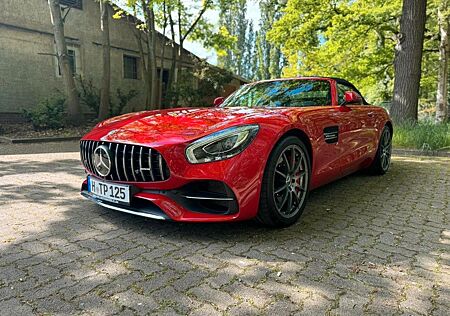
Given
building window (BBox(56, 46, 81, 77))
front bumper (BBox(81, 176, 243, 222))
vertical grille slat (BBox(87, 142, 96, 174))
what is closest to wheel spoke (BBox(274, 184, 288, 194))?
front bumper (BBox(81, 176, 243, 222))

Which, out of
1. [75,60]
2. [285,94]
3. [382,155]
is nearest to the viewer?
[285,94]

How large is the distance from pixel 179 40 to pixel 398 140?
10.2m

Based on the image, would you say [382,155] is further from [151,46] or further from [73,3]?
[73,3]

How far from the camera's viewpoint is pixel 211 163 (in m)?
2.34

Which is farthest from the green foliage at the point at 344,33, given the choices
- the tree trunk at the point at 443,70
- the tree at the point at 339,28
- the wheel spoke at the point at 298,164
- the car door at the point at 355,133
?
the wheel spoke at the point at 298,164

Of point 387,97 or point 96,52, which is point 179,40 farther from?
point 387,97

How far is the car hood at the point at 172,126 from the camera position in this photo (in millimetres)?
2452

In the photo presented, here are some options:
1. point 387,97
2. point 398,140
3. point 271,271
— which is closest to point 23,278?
point 271,271

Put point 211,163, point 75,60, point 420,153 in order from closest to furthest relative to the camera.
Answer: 1. point 211,163
2. point 420,153
3. point 75,60

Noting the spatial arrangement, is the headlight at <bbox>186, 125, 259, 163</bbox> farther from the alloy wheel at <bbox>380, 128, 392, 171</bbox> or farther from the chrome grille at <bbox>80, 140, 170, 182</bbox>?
the alloy wheel at <bbox>380, 128, 392, 171</bbox>

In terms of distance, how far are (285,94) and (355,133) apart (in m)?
0.95

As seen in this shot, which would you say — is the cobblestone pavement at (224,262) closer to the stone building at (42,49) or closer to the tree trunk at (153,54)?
the stone building at (42,49)

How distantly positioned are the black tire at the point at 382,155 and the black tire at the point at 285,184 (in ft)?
8.01

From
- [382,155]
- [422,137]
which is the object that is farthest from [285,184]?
[422,137]
